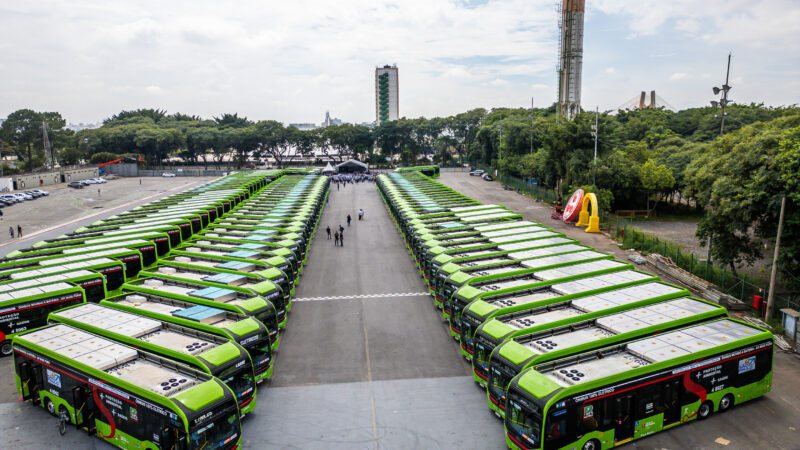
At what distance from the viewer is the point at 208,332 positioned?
1841 centimetres

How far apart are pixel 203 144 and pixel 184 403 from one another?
12265 centimetres

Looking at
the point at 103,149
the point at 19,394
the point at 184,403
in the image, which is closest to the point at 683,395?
the point at 184,403

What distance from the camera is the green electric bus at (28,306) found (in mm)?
22562

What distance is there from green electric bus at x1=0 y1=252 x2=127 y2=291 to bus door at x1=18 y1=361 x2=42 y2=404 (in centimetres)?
904

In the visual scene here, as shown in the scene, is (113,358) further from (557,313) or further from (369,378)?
(557,313)

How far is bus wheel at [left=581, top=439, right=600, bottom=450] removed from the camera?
14.5 meters

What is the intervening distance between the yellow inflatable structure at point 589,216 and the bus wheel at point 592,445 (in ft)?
116

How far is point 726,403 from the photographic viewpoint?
1727 centimetres

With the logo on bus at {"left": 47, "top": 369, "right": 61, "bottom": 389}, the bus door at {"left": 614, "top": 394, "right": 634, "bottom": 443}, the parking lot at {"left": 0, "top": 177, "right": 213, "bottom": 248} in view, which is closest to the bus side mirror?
the logo on bus at {"left": 47, "top": 369, "right": 61, "bottom": 389}

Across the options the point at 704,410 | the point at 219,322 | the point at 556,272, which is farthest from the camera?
the point at 556,272

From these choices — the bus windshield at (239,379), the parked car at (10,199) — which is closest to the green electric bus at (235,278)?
the bus windshield at (239,379)

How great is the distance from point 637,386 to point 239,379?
12332mm

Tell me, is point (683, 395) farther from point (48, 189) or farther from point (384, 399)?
point (48, 189)

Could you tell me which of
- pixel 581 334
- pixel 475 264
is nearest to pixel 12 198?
pixel 475 264
